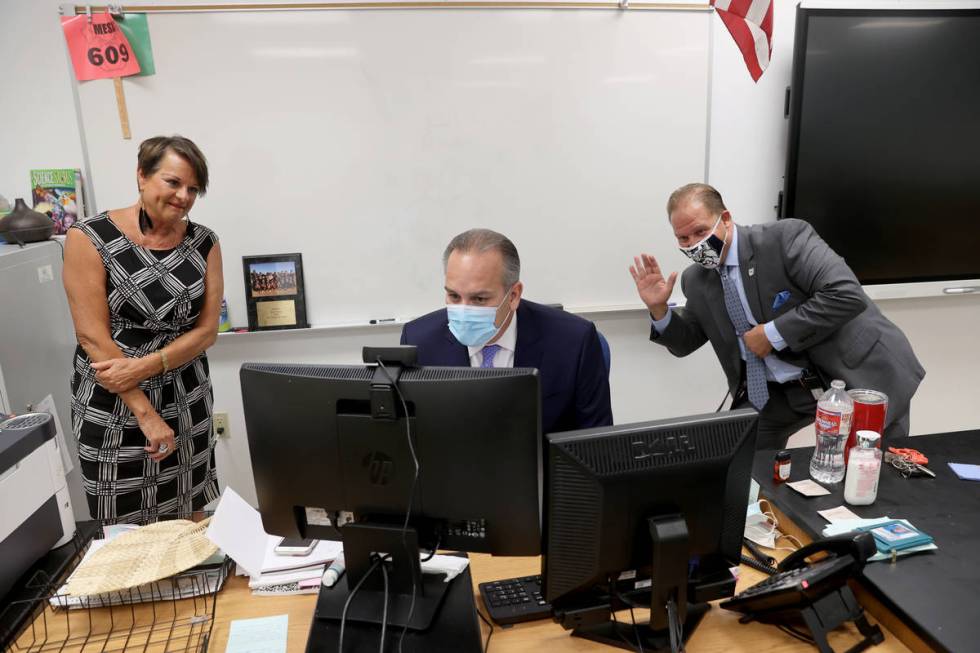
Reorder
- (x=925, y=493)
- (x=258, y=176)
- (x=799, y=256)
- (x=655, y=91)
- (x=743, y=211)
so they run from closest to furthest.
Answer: (x=925, y=493) → (x=799, y=256) → (x=258, y=176) → (x=655, y=91) → (x=743, y=211)

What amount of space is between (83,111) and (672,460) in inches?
105

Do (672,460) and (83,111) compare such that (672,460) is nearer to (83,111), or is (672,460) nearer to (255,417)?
(255,417)

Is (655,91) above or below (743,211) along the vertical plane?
above

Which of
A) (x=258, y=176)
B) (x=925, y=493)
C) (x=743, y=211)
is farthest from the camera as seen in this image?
(x=743, y=211)

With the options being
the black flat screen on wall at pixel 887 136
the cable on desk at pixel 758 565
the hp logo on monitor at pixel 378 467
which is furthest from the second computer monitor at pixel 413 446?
the black flat screen on wall at pixel 887 136

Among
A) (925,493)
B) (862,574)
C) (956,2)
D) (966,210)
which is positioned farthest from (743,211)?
(862,574)

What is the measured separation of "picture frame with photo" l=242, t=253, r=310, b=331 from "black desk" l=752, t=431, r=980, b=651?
1944mm

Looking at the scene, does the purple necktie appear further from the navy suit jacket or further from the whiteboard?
the whiteboard

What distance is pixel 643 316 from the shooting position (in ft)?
9.95

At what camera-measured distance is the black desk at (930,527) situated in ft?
3.60

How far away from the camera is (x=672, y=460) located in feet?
3.38

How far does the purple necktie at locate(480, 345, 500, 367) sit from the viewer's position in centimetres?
169

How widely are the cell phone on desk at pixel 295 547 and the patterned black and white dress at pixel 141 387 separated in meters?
0.72

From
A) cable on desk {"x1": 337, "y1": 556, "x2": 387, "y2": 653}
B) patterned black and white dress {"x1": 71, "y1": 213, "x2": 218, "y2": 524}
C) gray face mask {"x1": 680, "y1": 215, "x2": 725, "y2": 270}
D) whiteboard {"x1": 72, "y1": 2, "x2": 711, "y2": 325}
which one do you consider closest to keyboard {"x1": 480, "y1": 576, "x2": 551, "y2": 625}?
cable on desk {"x1": 337, "y1": 556, "x2": 387, "y2": 653}
